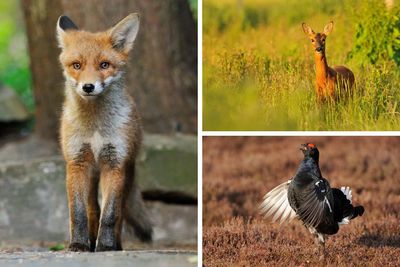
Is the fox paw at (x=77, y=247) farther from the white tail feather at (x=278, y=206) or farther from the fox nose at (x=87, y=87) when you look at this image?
the white tail feather at (x=278, y=206)

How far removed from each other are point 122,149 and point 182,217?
339cm

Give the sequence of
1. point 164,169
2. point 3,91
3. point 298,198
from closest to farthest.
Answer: point 298,198
point 164,169
point 3,91

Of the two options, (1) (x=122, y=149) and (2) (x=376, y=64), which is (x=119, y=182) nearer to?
(1) (x=122, y=149)

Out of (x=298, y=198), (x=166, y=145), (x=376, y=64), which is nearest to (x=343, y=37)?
(x=376, y=64)

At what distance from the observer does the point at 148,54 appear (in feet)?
33.1

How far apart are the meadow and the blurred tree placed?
3.36 m

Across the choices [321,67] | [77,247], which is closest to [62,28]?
[77,247]

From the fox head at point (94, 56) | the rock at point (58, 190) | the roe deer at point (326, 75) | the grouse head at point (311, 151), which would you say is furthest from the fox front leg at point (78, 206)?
the rock at point (58, 190)

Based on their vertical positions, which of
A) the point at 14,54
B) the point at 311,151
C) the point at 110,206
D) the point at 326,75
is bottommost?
Answer: the point at 110,206

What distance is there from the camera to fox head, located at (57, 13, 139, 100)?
6.55 m

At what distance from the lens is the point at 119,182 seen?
6.75m

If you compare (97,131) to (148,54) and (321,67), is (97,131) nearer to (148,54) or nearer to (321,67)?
(321,67)

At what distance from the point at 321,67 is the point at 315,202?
0.95 metres

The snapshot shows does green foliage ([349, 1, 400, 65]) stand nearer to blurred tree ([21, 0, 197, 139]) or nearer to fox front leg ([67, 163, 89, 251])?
fox front leg ([67, 163, 89, 251])
